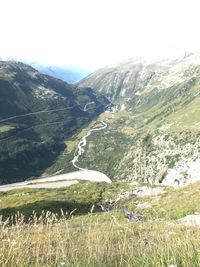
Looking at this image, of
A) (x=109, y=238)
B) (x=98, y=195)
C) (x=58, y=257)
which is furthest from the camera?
(x=98, y=195)

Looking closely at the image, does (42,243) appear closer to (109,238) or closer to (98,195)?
(109,238)

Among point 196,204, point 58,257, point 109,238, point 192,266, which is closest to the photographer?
point 192,266

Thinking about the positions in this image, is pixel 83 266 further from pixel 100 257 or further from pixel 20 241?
pixel 20 241

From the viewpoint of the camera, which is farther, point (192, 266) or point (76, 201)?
point (76, 201)

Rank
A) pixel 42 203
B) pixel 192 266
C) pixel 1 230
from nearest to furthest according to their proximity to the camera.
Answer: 1. pixel 192 266
2. pixel 1 230
3. pixel 42 203

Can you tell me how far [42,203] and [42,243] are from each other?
76832 millimetres

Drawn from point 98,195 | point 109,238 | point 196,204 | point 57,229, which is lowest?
point 98,195

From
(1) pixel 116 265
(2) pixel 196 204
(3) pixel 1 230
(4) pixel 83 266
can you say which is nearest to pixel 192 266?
(1) pixel 116 265

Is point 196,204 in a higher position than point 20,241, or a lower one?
lower

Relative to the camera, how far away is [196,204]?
42.1m

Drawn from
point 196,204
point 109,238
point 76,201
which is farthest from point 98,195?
point 109,238

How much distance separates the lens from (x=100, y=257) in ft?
31.5

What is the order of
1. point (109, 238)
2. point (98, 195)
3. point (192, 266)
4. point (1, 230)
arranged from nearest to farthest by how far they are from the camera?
point (192, 266) → point (1, 230) → point (109, 238) → point (98, 195)

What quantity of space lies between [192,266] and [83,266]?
2.05 meters
